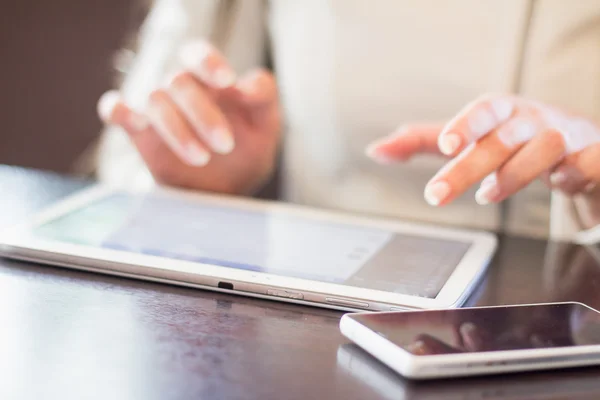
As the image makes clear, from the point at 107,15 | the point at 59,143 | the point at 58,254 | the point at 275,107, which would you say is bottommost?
the point at 58,254

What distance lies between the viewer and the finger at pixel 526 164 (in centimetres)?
51

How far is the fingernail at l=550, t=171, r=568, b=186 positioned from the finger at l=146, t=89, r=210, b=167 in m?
0.27

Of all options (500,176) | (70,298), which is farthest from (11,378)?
(500,176)

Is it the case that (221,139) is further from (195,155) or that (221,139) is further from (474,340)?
(474,340)

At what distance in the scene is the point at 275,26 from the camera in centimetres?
90

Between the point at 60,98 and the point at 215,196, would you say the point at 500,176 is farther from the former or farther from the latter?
the point at 60,98

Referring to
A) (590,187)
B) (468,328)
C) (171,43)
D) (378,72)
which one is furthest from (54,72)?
(468,328)

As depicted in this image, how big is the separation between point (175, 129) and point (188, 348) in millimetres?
317

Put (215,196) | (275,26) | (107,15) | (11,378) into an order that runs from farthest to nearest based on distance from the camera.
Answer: (107,15), (275,26), (215,196), (11,378)

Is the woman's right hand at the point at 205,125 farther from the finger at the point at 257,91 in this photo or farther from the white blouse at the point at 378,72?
the white blouse at the point at 378,72

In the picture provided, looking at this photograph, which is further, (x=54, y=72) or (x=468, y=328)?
(x=54, y=72)

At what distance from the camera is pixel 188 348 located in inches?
13.9

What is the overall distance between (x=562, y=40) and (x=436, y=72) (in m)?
0.13

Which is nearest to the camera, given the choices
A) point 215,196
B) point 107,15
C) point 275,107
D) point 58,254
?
point 58,254
